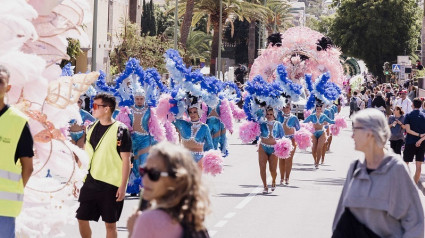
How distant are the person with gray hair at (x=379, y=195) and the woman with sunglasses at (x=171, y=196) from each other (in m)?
2.01

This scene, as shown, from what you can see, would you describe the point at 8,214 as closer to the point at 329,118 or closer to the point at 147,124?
the point at 147,124

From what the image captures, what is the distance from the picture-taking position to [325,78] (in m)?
26.6

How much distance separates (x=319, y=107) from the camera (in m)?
25.8

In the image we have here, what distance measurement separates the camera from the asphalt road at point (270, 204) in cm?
1355

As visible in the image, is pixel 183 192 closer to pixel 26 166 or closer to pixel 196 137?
pixel 26 166

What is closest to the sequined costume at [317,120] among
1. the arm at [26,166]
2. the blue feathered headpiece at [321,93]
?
the blue feathered headpiece at [321,93]

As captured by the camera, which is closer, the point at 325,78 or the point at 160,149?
the point at 160,149

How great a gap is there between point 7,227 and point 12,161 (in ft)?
1.39

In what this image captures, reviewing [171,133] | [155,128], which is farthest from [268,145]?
[155,128]

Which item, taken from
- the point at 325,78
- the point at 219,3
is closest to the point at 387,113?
the point at 325,78

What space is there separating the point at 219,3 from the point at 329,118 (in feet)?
123

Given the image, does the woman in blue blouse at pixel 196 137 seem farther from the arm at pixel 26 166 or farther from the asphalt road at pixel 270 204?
the arm at pixel 26 166

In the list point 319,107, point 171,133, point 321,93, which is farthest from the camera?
point 321,93

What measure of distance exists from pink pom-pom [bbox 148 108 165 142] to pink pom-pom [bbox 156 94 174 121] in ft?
2.90
